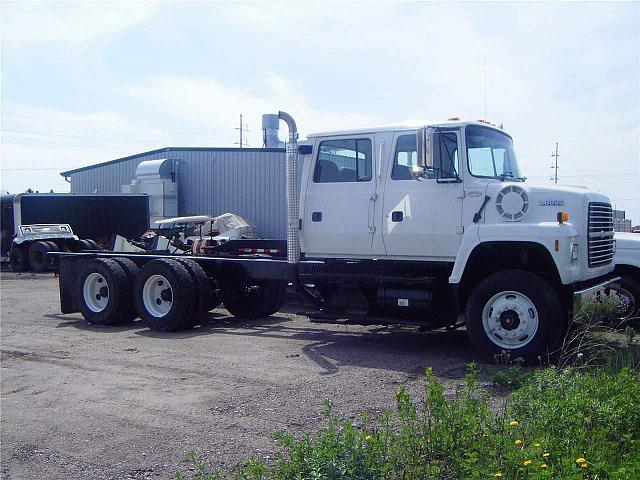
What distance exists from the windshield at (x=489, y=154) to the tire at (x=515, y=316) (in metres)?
1.42

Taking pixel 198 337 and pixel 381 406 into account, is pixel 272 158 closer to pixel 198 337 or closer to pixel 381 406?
pixel 198 337

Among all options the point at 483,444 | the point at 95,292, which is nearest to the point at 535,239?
the point at 483,444

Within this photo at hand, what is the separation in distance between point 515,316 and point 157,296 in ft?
20.2

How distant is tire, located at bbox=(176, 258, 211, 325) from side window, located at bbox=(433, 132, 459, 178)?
446 cm

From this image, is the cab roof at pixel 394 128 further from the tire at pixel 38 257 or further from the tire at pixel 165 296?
the tire at pixel 38 257

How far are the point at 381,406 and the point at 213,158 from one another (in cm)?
2318

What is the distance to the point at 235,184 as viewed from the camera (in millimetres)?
27531

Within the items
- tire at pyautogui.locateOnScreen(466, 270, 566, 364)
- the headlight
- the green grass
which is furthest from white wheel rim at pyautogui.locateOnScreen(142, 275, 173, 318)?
the headlight

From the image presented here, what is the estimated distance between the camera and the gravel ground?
5.27 meters

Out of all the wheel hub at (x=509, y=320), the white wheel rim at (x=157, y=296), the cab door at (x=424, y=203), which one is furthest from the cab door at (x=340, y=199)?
the white wheel rim at (x=157, y=296)

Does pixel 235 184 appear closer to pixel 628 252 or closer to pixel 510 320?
pixel 628 252

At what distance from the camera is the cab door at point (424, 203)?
848 cm

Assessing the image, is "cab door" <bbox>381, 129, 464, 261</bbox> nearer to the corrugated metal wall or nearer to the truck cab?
the truck cab

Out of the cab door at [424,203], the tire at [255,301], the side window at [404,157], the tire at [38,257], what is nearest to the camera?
the cab door at [424,203]
